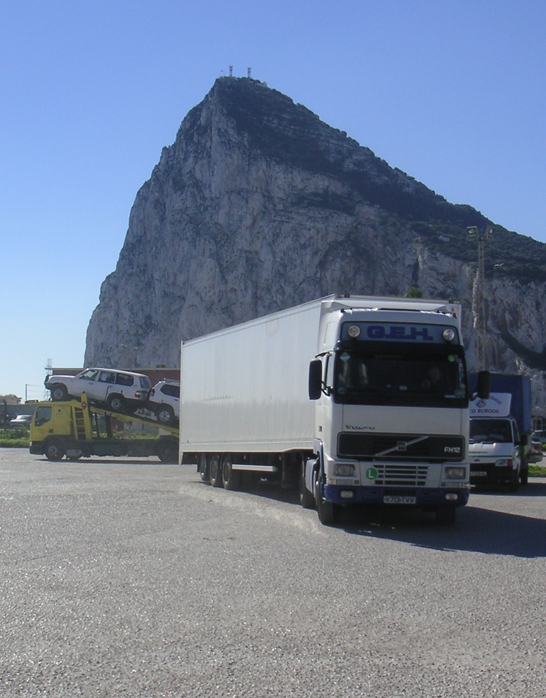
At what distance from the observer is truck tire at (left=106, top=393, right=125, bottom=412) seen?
35.4 m

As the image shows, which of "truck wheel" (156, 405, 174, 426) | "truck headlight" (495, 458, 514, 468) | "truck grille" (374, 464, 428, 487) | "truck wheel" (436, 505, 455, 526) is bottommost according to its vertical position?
"truck wheel" (436, 505, 455, 526)

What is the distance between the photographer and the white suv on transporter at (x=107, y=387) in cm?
3534

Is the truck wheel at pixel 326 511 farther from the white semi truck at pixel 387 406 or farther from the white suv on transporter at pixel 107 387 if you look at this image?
the white suv on transporter at pixel 107 387

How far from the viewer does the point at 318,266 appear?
12850 cm

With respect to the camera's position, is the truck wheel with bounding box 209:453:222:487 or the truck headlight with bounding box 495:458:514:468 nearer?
the truck wheel with bounding box 209:453:222:487

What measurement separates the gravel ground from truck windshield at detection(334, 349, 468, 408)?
1.95 metres

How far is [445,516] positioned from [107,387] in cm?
2494

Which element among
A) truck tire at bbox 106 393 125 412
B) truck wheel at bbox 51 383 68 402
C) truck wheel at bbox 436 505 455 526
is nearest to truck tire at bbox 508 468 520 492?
truck wheel at bbox 436 505 455 526

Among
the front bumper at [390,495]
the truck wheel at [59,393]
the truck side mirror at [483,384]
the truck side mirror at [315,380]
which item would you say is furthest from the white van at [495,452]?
the truck wheel at [59,393]

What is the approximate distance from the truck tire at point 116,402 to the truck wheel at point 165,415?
1.65 metres

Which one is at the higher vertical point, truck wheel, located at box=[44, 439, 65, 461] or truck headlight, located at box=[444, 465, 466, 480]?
truck headlight, located at box=[444, 465, 466, 480]

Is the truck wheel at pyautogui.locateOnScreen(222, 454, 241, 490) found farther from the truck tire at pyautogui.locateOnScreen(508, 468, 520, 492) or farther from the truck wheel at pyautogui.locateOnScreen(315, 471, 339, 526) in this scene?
the truck tire at pyautogui.locateOnScreen(508, 468, 520, 492)

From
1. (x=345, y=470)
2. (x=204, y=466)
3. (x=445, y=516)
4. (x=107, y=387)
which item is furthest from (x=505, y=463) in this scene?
(x=107, y=387)

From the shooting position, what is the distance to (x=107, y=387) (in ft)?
117
